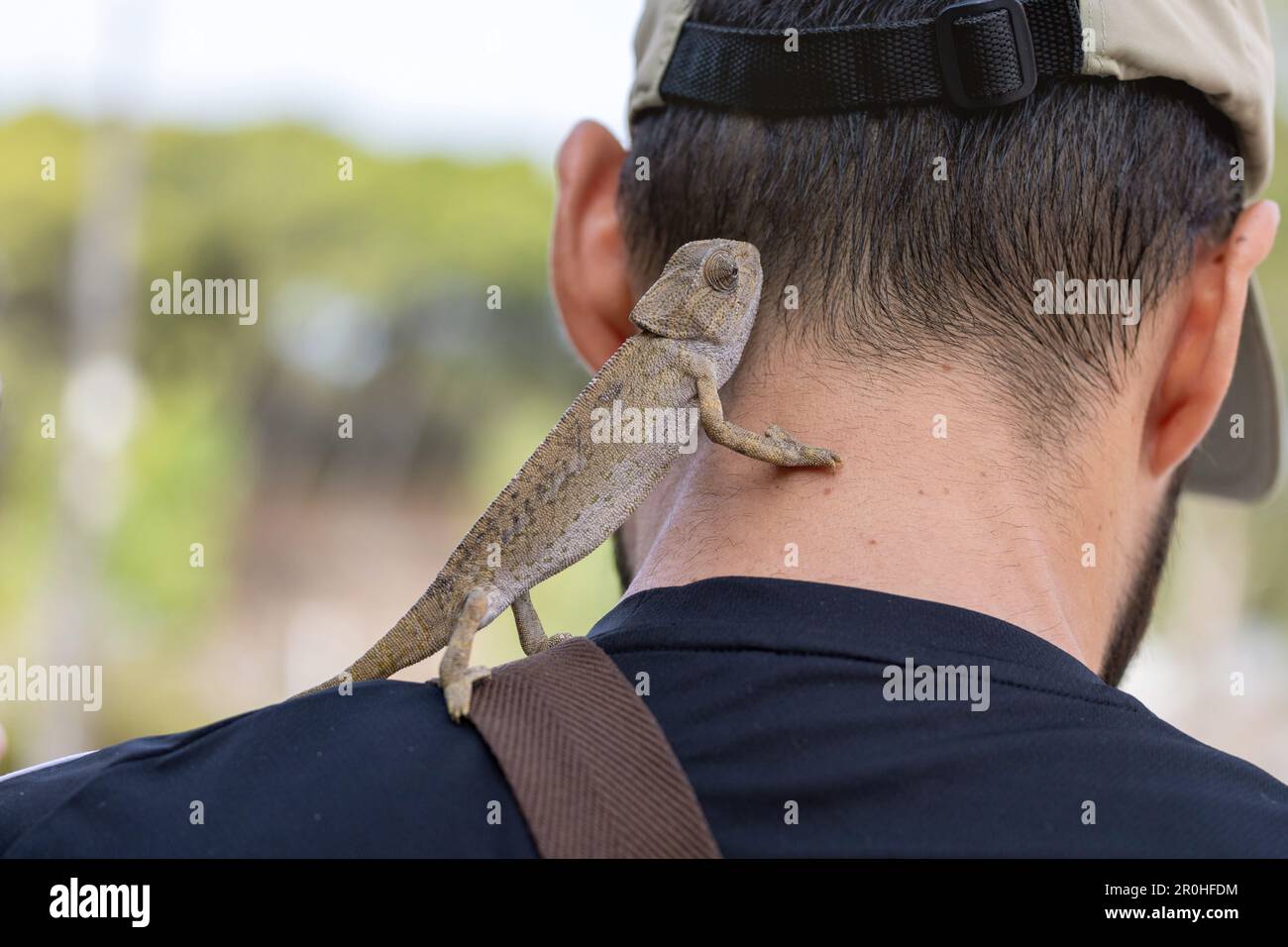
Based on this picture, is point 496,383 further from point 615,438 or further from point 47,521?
point 615,438

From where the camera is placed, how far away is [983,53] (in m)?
2.31

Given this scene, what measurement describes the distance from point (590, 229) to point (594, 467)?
0.55 meters

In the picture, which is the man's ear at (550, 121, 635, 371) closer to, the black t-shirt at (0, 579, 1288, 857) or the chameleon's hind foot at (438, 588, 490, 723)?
the chameleon's hind foot at (438, 588, 490, 723)

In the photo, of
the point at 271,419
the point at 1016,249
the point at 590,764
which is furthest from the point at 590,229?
the point at 271,419

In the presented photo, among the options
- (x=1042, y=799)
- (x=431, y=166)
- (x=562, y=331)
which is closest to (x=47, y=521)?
(x=431, y=166)

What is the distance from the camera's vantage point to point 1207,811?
1.82 metres

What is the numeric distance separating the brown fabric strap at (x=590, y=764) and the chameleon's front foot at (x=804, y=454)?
49 cm

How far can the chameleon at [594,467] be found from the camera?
8.74 ft

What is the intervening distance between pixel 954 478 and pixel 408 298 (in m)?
26.9

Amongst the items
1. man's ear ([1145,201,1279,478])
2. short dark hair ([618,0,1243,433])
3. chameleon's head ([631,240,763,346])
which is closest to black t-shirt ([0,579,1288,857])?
short dark hair ([618,0,1243,433])

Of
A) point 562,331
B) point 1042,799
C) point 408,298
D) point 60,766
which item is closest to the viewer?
point 1042,799

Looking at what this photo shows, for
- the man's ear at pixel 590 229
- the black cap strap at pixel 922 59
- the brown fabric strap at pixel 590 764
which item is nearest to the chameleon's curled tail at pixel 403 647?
the man's ear at pixel 590 229

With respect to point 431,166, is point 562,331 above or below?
below

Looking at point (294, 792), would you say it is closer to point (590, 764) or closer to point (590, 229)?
point (590, 764)
